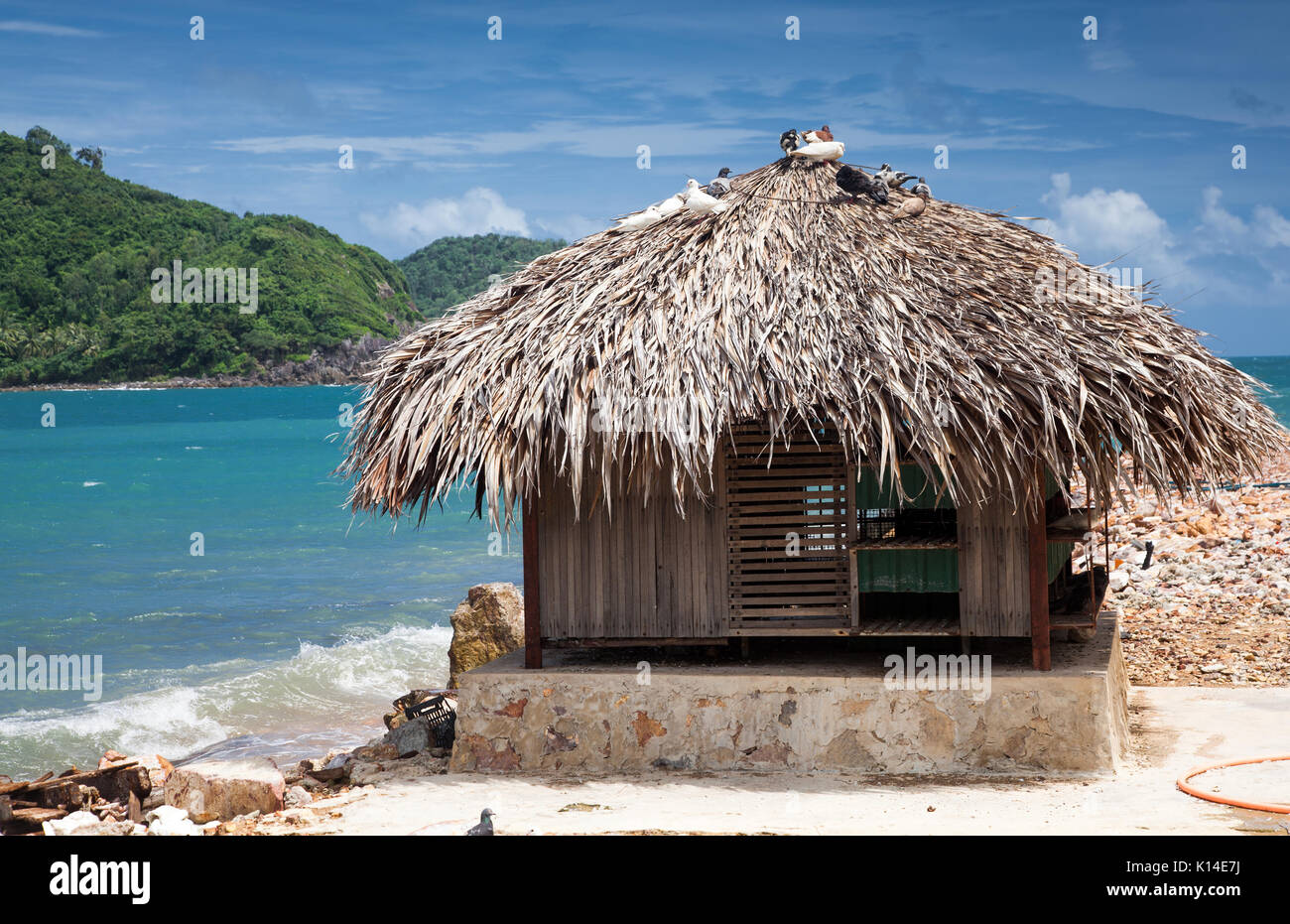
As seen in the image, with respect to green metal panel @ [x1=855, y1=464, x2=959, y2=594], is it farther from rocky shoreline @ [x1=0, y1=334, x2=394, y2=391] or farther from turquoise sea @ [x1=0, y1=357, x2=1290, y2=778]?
rocky shoreline @ [x1=0, y1=334, x2=394, y2=391]

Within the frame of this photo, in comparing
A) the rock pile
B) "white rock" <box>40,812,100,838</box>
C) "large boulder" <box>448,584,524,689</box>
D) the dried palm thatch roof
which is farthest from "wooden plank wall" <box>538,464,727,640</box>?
"large boulder" <box>448,584,524,689</box>

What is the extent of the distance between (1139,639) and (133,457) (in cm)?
4772

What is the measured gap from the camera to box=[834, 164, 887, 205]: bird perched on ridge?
29.8ft

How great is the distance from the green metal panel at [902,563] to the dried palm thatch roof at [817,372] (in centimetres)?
28

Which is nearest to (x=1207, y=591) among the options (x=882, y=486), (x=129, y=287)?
(x=882, y=486)

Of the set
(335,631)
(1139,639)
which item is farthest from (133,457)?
(1139,639)

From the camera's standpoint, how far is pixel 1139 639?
12000 mm

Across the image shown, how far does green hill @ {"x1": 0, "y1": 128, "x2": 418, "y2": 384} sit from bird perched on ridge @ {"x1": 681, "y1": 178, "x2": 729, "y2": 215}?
70.3m

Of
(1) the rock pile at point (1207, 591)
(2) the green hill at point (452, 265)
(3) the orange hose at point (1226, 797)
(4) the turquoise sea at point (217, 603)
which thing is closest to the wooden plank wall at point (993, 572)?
(1) the rock pile at point (1207, 591)

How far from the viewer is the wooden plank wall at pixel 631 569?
8.34m

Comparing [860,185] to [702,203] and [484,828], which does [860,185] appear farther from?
[484,828]
